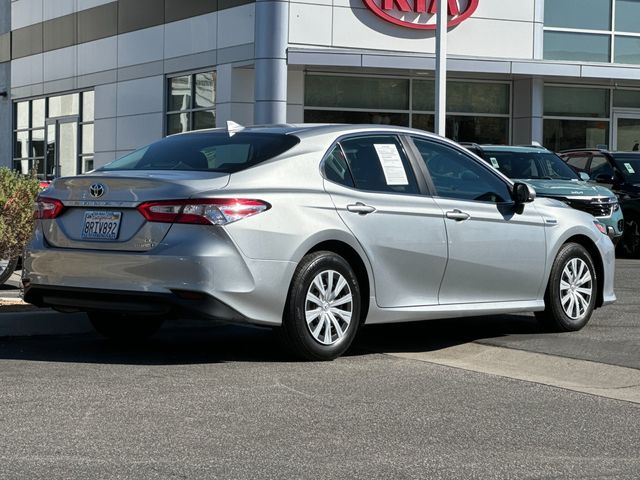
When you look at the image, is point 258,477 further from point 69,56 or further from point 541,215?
point 69,56

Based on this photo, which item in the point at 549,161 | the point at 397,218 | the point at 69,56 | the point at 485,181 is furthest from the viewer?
the point at 69,56

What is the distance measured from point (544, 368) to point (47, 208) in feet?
10.9

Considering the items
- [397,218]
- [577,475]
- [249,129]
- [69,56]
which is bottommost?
[577,475]

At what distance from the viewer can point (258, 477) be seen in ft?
16.3

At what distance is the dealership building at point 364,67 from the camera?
25984 mm

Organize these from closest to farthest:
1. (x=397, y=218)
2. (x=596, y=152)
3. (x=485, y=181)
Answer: (x=397, y=218) < (x=485, y=181) < (x=596, y=152)

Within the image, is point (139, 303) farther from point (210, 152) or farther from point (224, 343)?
point (224, 343)

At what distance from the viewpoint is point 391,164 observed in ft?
28.2

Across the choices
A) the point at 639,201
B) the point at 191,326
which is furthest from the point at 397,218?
the point at 639,201

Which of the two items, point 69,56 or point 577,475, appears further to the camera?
point 69,56

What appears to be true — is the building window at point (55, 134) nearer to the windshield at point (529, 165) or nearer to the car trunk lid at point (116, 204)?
the windshield at point (529, 165)

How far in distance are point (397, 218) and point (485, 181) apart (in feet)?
3.90

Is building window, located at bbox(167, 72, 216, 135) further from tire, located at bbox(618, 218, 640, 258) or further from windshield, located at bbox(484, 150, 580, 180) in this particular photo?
tire, located at bbox(618, 218, 640, 258)

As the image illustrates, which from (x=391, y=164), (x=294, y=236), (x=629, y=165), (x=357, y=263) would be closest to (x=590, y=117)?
(x=629, y=165)
